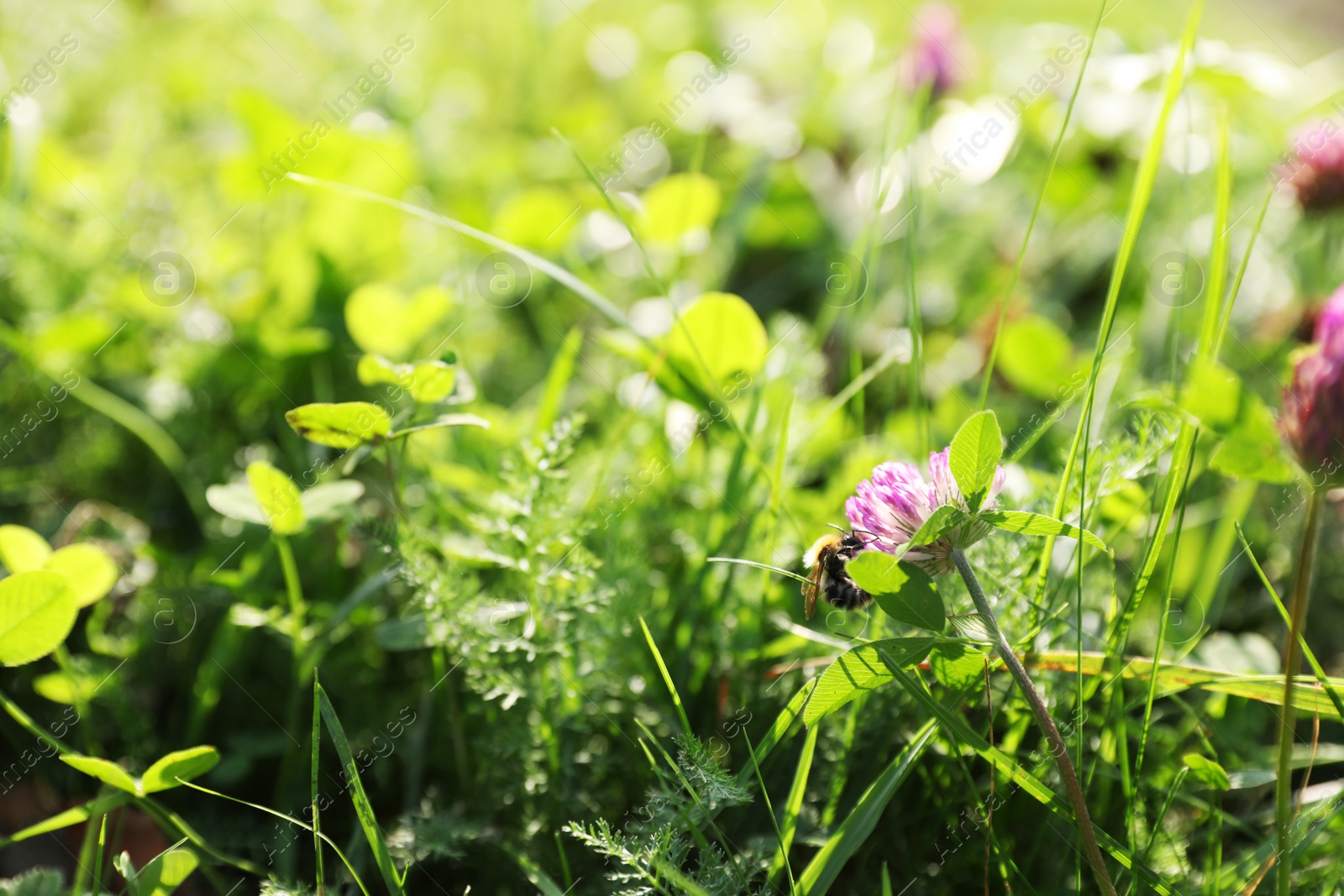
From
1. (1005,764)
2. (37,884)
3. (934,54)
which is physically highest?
(934,54)

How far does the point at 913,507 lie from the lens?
2.15 feet

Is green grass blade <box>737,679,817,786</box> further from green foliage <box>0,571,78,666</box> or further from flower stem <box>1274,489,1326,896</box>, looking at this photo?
green foliage <box>0,571,78,666</box>

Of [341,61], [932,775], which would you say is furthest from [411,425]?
[341,61]

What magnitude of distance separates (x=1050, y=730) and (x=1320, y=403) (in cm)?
27

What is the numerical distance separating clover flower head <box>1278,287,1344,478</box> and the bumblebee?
30 centimetres

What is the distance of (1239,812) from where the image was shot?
94 cm

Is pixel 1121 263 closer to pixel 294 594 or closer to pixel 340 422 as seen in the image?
pixel 340 422

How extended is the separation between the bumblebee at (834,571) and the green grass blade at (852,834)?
13cm

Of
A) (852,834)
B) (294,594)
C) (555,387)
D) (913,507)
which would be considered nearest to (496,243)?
(555,387)

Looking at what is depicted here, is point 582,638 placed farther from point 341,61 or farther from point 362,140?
point 341,61

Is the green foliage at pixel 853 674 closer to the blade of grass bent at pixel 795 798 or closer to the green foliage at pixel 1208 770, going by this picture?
the blade of grass bent at pixel 795 798

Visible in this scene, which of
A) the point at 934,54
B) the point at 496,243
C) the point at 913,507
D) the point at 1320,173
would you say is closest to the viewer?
the point at 913,507

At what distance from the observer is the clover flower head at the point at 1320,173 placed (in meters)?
1.33

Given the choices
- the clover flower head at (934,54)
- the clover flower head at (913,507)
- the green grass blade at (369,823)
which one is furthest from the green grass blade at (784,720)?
the clover flower head at (934,54)
